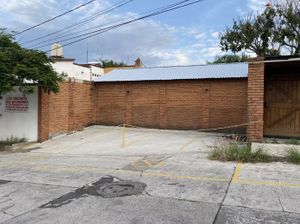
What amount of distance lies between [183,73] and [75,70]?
1129 centimetres

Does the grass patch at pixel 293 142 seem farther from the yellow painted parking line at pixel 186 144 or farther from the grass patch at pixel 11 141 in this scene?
the grass patch at pixel 11 141

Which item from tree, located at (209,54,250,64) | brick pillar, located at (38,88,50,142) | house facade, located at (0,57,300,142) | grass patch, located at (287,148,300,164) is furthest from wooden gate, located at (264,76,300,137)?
tree, located at (209,54,250,64)

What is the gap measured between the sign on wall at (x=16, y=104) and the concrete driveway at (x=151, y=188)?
3834 millimetres

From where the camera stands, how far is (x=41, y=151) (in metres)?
15.4

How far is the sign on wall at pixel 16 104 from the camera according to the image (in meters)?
17.7

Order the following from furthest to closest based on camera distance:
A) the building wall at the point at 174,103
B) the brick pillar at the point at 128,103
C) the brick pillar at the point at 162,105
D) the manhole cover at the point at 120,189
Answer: the brick pillar at the point at 128,103, the brick pillar at the point at 162,105, the building wall at the point at 174,103, the manhole cover at the point at 120,189

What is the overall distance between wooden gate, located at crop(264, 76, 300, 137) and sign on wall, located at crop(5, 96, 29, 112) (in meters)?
11.1

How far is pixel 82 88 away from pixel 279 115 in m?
11.4

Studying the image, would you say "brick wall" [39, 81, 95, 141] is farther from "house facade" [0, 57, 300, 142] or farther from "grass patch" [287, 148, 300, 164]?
"grass patch" [287, 148, 300, 164]

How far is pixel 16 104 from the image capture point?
58.5 feet

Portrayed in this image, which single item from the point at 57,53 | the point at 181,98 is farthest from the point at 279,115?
the point at 57,53

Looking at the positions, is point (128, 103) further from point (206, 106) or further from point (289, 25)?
point (289, 25)

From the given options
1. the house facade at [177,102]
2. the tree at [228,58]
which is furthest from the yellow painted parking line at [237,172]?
the tree at [228,58]

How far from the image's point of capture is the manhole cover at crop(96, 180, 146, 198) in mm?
7586
